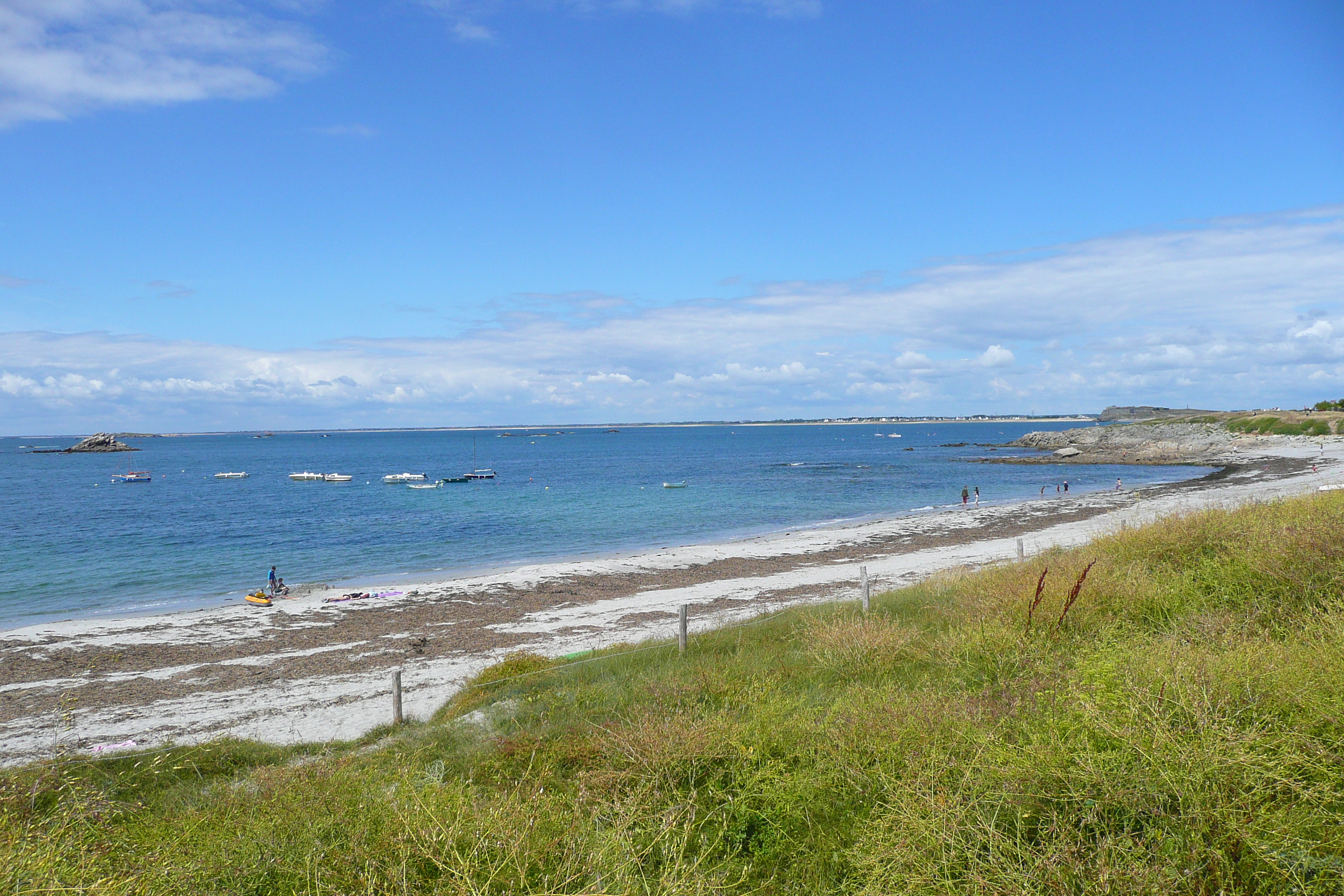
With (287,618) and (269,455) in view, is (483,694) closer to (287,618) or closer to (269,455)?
(287,618)

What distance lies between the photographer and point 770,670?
33.1 ft

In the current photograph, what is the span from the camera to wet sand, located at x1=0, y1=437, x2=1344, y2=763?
14766mm

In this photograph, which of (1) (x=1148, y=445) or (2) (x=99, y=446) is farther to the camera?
(2) (x=99, y=446)

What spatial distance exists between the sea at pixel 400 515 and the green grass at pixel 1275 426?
26831 mm

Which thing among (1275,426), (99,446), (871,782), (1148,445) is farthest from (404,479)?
(99,446)

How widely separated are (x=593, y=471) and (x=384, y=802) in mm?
91833

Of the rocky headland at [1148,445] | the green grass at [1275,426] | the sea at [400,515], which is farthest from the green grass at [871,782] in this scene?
the green grass at [1275,426]

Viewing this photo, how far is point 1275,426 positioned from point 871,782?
115 meters

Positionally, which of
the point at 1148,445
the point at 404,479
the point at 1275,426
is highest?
the point at 1275,426

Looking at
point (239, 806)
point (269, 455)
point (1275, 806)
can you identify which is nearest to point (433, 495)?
point (239, 806)

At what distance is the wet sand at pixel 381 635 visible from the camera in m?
14.8

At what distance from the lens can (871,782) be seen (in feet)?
18.4

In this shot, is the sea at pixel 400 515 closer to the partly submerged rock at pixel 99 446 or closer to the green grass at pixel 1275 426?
the green grass at pixel 1275 426

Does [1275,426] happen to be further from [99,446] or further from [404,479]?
[99,446]
